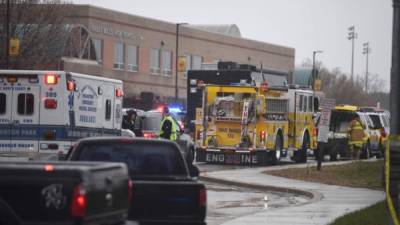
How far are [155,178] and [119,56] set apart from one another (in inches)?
2718

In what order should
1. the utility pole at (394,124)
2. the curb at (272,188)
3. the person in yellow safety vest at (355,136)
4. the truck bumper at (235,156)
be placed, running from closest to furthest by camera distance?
the utility pole at (394,124), the curb at (272,188), the truck bumper at (235,156), the person in yellow safety vest at (355,136)

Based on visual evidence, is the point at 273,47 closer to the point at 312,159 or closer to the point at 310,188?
the point at 312,159

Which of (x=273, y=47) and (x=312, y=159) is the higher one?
(x=273, y=47)

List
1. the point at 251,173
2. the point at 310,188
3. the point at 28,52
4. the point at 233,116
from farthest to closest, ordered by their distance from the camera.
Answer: the point at 28,52
the point at 233,116
the point at 251,173
the point at 310,188

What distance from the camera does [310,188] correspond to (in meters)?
25.7

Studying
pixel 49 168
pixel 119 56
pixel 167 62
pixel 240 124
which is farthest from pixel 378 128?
pixel 167 62

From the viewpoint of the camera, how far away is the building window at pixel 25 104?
24359mm

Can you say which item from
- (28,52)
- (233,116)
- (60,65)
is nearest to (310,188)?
(233,116)

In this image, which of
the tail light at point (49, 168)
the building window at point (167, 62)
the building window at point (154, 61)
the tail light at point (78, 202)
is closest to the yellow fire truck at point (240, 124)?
the tail light at point (49, 168)

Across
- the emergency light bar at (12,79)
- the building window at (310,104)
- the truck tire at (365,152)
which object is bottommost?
the truck tire at (365,152)

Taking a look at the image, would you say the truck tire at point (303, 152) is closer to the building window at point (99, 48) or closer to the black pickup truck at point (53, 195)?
the black pickup truck at point (53, 195)

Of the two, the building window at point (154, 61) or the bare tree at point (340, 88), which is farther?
the bare tree at point (340, 88)

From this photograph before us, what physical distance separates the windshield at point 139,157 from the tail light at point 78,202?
4085 mm

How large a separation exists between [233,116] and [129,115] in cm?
364
